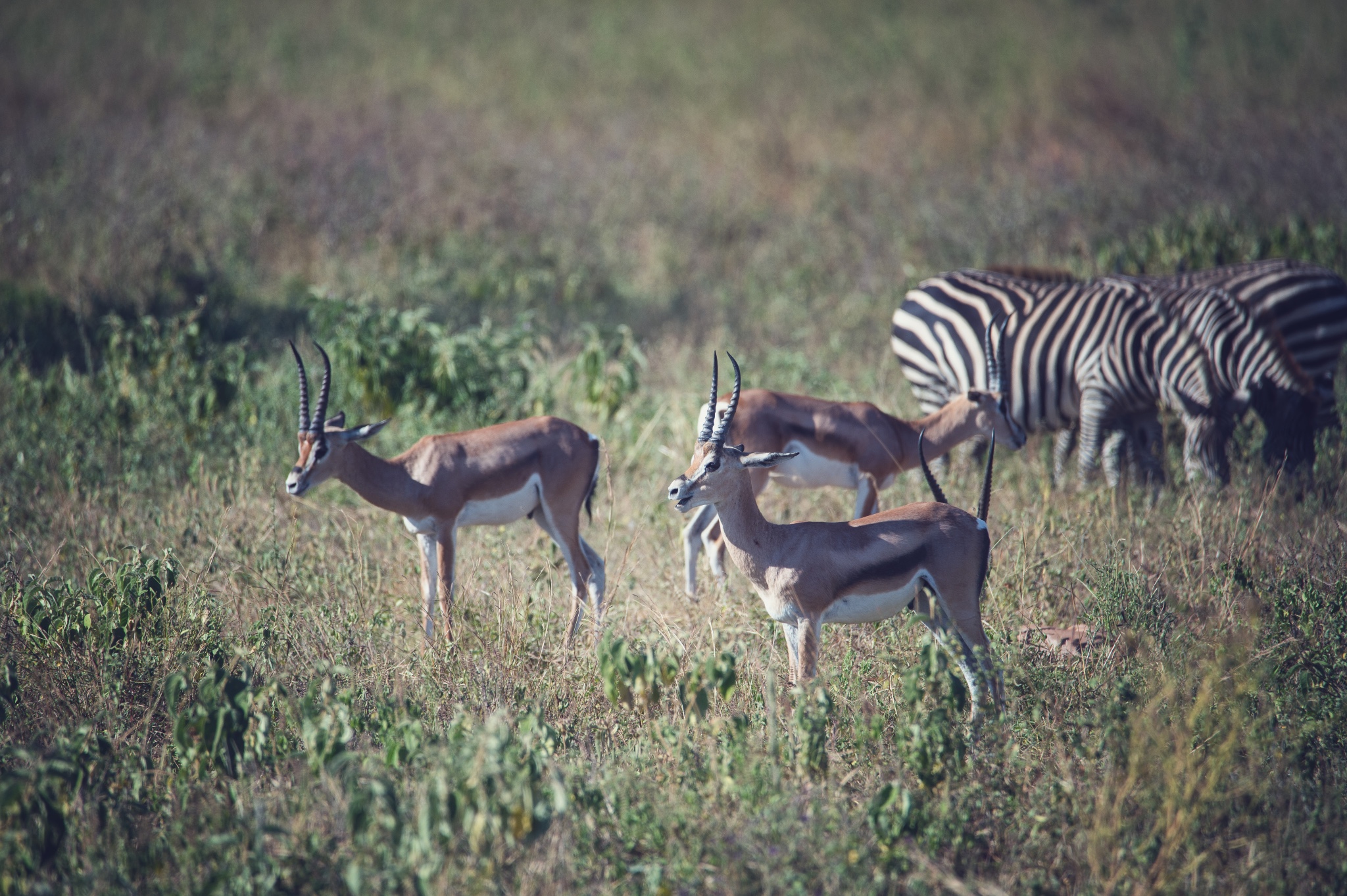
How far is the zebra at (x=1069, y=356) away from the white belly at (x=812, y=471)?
2160 mm

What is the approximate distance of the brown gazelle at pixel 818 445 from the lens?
705 cm

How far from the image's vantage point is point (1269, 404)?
27.5 feet

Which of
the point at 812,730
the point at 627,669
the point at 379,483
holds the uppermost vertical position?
the point at 379,483

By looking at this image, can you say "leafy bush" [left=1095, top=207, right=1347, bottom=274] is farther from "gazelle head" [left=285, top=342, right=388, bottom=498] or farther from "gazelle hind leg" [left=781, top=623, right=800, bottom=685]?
"gazelle head" [left=285, top=342, right=388, bottom=498]

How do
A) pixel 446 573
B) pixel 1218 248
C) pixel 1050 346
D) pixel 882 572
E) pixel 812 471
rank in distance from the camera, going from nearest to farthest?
pixel 882 572 → pixel 446 573 → pixel 812 471 → pixel 1050 346 → pixel 1218 248

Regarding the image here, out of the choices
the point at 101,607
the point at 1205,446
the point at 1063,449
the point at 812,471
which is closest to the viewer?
the point at 101,607

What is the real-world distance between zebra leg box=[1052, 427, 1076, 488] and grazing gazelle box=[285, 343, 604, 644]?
420 centimetres

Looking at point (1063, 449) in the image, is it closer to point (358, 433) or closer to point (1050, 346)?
point (1050, 346)

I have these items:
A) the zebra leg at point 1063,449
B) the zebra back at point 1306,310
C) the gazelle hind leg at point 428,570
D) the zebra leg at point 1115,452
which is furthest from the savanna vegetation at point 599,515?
the zebra back at point 1306,310

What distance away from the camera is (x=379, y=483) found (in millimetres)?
6250

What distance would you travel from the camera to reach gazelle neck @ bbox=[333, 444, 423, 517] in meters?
6.23

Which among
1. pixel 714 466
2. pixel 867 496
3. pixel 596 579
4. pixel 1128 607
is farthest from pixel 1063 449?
pixel 714 466

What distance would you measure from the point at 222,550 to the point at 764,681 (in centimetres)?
343

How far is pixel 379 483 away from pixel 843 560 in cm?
277
